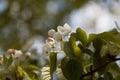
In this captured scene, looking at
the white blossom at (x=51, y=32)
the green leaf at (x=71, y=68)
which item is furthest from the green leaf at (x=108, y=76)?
the white blossom at (x=51, y=32)

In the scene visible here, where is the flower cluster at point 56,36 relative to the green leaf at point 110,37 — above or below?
above

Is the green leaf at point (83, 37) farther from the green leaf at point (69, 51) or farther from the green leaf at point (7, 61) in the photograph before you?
the green leaf at point (7, 61)

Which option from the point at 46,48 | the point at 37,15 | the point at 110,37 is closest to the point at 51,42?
the point at 46,48

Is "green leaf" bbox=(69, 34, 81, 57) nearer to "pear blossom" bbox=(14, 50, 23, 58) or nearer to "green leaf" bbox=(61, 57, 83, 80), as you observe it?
"green leaf" bbox=(61, 57, 83, 80)

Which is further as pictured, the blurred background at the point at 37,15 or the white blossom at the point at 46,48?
the blurred background at the point at 37,15

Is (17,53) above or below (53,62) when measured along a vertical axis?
above

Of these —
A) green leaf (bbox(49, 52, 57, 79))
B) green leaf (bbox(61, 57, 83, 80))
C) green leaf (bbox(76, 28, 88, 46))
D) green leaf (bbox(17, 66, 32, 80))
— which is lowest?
green leaf (bbox(61, 57, 83, 80))

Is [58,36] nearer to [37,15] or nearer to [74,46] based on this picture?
[74,46]

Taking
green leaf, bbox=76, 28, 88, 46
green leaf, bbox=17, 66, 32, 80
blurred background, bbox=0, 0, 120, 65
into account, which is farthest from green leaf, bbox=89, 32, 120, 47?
blurred background, bbox=0, 0, 120, 65

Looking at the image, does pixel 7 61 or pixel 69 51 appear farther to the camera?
pixel 7 61
